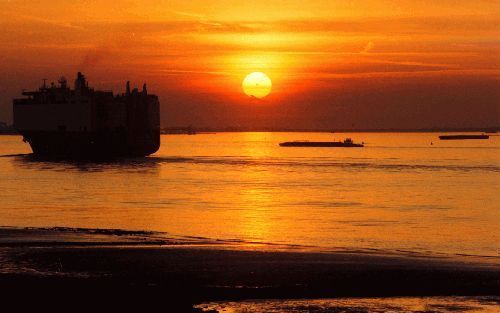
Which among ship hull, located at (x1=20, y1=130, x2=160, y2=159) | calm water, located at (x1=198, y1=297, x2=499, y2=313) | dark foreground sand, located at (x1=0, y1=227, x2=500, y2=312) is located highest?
calm water, located at (x1=198, y1=297, x2=499, y2=313)

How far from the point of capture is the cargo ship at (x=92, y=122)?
16650 cm

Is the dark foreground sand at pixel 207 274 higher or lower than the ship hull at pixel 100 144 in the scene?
higher

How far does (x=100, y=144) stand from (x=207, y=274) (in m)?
148

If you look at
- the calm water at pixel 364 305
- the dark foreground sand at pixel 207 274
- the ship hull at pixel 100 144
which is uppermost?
the calm water at pixel 364 305

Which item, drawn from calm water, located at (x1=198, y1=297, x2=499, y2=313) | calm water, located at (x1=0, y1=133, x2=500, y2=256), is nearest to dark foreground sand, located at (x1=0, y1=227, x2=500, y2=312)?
calm water, located at (x1=198, y1=297, x2=499, y2=313)

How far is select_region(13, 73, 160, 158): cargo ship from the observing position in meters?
166

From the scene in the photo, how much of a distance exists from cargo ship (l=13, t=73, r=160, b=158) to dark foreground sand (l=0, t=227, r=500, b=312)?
140231 millimetres

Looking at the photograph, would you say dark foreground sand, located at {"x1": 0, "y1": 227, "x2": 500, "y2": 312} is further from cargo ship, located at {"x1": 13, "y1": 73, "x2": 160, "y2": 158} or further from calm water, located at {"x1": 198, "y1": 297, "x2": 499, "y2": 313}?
cargo ship, located at {"x1": 13, "y1": 73, "x2": 160, "y2": 158}

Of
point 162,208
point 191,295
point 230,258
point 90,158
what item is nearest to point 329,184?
point 162,208

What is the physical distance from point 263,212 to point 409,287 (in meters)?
33.4

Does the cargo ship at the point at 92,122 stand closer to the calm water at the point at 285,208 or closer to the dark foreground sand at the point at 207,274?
the calm water at the point at 285,208

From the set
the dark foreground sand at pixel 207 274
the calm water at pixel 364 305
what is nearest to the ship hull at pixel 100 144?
the dark foreground sand at pixel 207 274

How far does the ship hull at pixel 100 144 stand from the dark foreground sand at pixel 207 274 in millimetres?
139652

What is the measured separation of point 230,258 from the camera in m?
23.6
